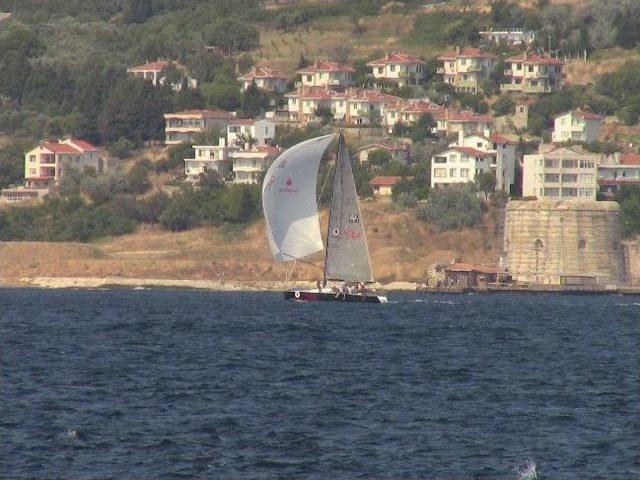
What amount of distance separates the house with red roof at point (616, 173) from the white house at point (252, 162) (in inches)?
984

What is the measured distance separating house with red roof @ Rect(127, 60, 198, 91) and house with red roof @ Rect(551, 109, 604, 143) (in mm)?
38057

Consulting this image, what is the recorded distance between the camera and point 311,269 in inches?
4904

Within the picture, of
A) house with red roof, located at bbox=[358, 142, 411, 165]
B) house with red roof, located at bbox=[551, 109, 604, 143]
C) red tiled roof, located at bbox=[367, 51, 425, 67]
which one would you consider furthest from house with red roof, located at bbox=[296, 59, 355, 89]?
house with red roof, located at bbox=[551, 109, 604, 143]

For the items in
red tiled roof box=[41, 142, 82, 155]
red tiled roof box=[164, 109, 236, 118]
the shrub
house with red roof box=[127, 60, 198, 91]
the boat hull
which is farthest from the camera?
house with red roof box=[127, 60, 198, 91]

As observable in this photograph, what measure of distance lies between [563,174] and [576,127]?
12.3 metres

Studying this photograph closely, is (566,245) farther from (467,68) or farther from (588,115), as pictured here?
(467,68)

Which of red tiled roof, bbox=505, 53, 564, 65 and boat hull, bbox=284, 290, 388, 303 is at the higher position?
red tiled roof, bbox=505, 53, 564, 65

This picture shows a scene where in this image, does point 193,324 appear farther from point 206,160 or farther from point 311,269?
point 206,160

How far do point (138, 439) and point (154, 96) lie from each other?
12193 cm

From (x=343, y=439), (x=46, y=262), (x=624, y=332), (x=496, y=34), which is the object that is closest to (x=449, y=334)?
(x=624, y=332)

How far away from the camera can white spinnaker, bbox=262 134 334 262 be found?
9269cm

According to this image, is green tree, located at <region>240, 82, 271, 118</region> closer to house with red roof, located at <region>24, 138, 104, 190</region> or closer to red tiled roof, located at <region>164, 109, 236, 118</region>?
red tiled roof, located at <region>164, 109, 236, 118</region>

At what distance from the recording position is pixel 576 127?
144000 mm

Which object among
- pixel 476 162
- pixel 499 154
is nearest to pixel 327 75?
pixel 499 154
